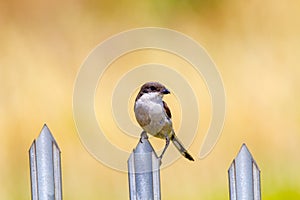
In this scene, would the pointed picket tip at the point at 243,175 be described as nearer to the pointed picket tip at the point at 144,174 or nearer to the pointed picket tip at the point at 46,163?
the pointed picket tip at the point at 144,174

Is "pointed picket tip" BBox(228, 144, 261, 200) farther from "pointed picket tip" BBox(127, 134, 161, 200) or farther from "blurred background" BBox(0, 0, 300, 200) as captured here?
"blurred background" BBox(0, 0, 300, 200)

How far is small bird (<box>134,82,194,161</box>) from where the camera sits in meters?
1.81

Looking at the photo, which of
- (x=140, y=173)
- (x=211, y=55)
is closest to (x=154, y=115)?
(x=140, y=173)

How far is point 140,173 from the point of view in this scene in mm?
1484

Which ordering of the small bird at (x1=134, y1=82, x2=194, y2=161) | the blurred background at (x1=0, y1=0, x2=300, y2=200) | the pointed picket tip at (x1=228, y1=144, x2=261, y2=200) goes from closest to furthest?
the pointed picket tip at (x1=228, y1=144, x2=261, y2=200), the small bird at (x1=134, y1=82, x2=194, y2=161), the blurred background at (x1=0, y1=0, x2=300, y2=200)

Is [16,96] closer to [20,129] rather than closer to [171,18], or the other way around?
[20,129]

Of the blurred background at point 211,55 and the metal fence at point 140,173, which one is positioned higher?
the blurred background at point 211,55

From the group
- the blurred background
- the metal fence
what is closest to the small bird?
the metal fence

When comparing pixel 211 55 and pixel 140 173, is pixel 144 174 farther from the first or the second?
pixel 211 55

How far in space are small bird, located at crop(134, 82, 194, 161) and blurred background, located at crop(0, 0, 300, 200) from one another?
918mm

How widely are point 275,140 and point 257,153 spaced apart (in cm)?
9

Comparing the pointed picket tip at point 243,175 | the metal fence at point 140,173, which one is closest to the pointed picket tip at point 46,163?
the metal fence at point 140,173

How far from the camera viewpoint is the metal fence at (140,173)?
1471mm

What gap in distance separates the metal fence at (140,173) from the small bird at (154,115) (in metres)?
0.28
